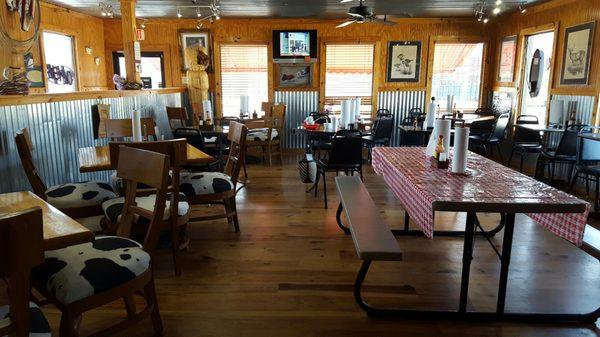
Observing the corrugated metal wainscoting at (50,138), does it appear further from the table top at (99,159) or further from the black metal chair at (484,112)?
the black metal chair at (484,112)

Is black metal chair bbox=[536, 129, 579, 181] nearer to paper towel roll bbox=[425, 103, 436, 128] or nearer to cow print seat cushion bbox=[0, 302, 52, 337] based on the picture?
paper towel roll bbox=[425, 103, 436, 128]

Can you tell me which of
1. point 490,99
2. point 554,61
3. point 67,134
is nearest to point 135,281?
point 67,134

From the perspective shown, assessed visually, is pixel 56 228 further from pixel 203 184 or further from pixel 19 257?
pixel 203 184

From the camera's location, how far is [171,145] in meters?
2.70

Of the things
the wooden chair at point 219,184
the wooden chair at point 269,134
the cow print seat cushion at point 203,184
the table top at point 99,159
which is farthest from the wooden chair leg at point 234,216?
the wooden chair at point 269,134

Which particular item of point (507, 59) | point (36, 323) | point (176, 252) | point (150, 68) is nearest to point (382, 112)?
point (507, 59)

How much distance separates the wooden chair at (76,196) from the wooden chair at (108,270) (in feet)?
2.89

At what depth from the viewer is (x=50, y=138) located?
11.0 ft

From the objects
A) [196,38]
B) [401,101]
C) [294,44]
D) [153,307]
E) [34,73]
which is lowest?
[153,307]

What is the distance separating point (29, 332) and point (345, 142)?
A: 354 centimetres

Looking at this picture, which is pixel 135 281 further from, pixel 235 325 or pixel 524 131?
pixel 524 131

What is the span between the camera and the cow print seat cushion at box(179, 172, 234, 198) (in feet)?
10.6

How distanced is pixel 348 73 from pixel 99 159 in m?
6.12

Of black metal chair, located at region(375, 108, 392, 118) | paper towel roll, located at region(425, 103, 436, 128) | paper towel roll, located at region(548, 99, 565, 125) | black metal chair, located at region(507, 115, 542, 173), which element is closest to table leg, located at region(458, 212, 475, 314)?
paper towel roll, located at region(425, 103, 436, 128)
